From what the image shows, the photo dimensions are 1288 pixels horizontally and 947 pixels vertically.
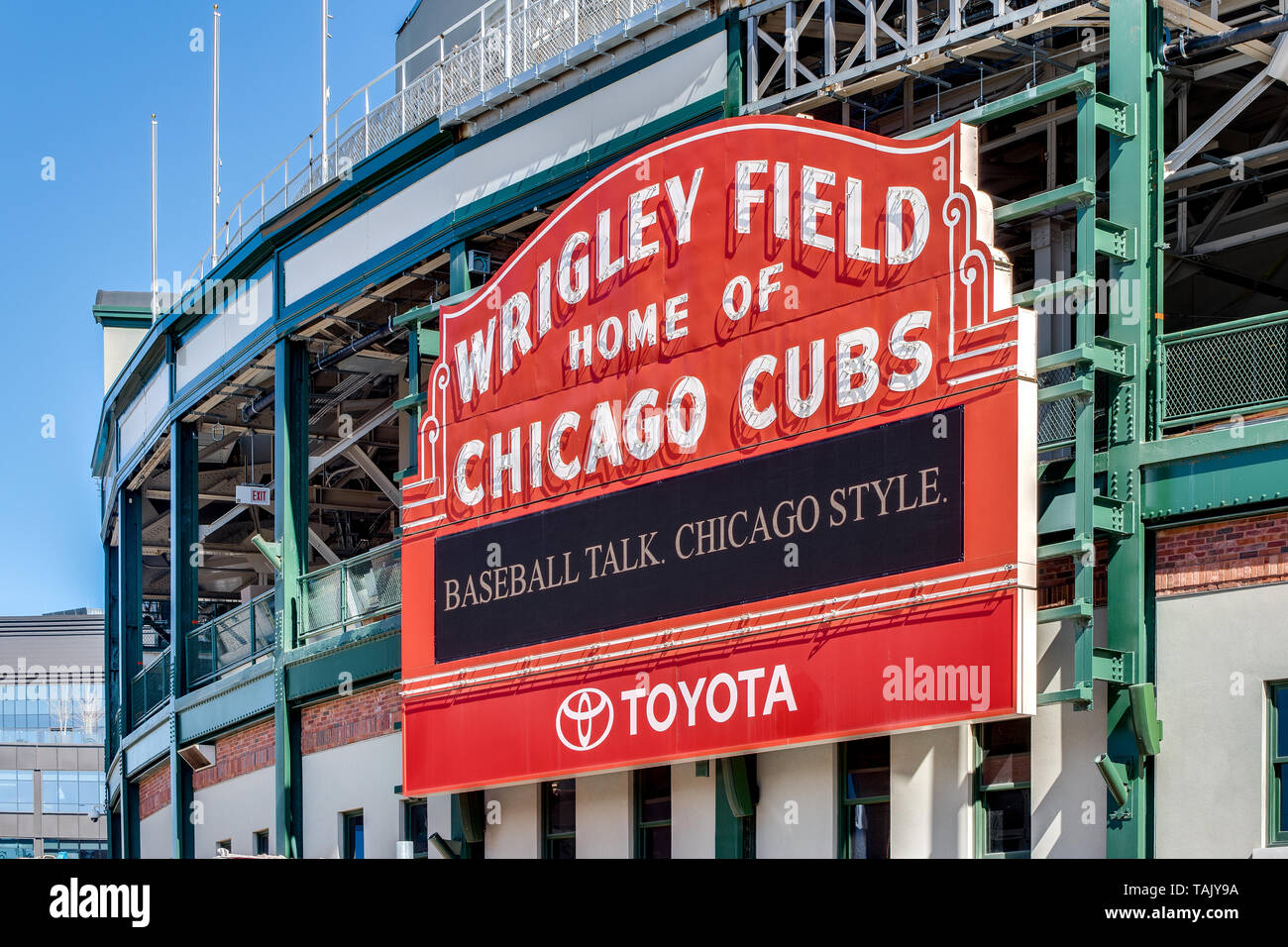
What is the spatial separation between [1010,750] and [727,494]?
12.9 ft

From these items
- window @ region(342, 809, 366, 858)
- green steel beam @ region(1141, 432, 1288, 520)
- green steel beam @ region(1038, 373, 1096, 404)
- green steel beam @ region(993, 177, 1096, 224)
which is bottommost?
window @ region(342, 809, 366, 858)

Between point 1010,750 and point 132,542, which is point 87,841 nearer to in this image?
point 132,542

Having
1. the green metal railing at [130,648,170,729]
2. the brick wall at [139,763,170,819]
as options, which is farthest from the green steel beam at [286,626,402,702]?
the brick wall at [139,763,170,819]

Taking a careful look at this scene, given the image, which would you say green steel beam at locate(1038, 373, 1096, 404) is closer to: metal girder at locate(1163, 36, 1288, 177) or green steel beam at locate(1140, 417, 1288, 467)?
green steel beam at locate(1140, 417, 1288, 467)

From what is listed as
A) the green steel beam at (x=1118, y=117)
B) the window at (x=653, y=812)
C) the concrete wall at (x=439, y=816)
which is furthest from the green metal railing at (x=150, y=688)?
the green steel beam at (x=1118, y=117)

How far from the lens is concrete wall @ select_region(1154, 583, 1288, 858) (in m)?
15.6

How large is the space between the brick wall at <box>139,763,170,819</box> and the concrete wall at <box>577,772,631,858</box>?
1464 centimetres

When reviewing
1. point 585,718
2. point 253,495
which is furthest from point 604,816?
point 253,495

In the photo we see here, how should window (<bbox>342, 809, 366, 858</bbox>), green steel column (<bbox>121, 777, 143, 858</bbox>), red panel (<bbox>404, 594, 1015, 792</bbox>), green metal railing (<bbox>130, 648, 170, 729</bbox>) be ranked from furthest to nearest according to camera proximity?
green steel column (<bbox>121, 777, 143, 858</bbox>) < green metal railing (<bbox>130, 648, 170, 729</bbox>) < window (<bbox>342, 809, 366, 858</bbox>) < red panel (<bbox>404, 594, 1015, 792</bbox>)

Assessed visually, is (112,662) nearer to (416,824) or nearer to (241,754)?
(241,754)

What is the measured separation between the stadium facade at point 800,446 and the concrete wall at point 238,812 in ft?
0.47

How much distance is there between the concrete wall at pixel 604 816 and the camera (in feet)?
69.2

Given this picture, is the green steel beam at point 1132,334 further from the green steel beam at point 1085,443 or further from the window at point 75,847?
the window at point 75,847

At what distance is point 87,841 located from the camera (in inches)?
3428
